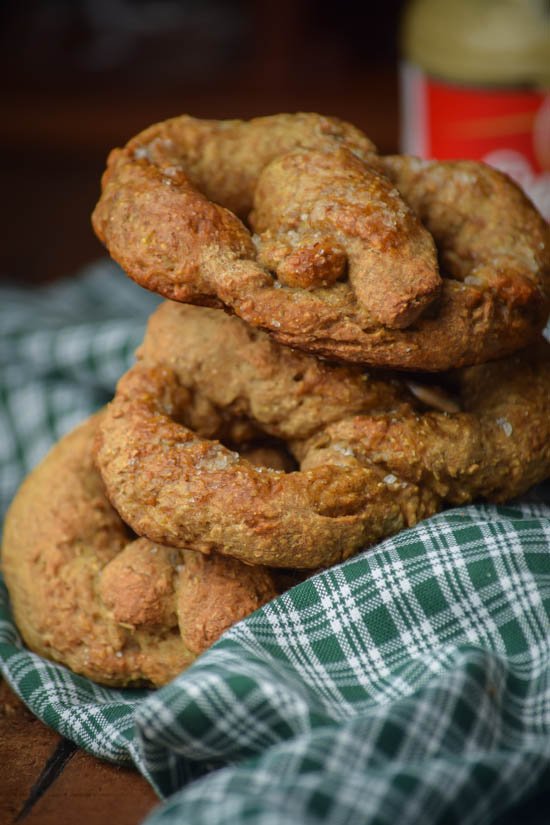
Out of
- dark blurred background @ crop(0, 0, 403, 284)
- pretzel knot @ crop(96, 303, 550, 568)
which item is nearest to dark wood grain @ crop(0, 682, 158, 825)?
pretzel knot @ crop(96, 303, 550, 568)

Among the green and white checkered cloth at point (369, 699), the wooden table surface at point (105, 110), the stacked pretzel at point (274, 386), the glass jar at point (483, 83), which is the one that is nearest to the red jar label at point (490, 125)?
the glass jar at point (483, 83)

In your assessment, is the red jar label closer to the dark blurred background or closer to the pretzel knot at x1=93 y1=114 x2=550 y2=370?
the dark blurred background

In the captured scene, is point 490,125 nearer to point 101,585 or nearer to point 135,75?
point 135,75

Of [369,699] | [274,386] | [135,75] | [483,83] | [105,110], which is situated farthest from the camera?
[135,75]

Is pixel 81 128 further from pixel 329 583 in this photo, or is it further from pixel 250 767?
pixel 250 767

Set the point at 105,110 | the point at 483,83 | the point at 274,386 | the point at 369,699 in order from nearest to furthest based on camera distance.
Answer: the point at 369,699
the point at 274,386
the point at 483,83
the point at 105,110

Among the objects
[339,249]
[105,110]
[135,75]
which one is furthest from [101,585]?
[135,75]

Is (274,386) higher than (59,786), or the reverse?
(274,386)
